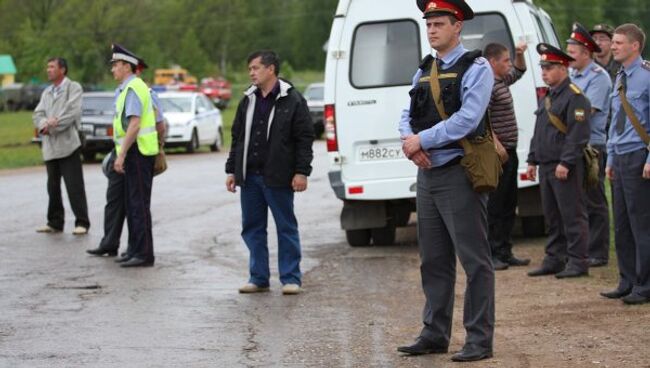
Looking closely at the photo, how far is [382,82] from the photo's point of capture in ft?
45.5

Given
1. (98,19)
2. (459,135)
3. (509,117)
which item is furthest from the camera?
(98,19)

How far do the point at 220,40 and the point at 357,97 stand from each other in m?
106

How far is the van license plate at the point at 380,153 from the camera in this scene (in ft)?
45.3

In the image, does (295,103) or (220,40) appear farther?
(220,40)

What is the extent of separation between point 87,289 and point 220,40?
4261 inches

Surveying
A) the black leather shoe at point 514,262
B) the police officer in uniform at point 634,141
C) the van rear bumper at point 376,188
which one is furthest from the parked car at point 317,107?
the police officer in uniform at point 634,141

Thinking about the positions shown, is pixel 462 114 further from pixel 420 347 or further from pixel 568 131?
pixel 568 131

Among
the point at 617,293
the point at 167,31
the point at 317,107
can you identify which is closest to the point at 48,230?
the point at 617,293

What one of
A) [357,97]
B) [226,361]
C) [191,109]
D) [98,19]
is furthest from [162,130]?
[98,19]

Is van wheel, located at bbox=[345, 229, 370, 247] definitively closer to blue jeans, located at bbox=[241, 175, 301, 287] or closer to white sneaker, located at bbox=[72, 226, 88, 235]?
white sneaker, located at bbox=[72, 226, 88, 235]

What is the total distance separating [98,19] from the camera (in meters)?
86.7

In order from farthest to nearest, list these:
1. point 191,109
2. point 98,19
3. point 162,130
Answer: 1. point 98,19
2. point 191,109
3. point 162,130

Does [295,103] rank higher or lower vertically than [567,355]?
higher

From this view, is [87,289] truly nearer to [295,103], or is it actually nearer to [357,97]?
[295,103]
